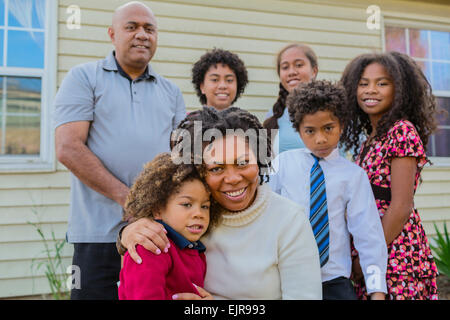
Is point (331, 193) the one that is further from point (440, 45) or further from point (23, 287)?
point (440, 45)

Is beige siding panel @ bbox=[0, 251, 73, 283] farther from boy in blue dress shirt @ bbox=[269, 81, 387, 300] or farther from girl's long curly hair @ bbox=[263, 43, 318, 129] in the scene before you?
boy in blue dress shirt @ bbox=[269, 81, 387, 300]

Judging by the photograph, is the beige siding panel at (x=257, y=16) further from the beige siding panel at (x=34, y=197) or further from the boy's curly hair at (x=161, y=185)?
the boy's curly hair at (x=161, y=185)

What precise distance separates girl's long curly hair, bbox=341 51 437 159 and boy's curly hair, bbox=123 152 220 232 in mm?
1078

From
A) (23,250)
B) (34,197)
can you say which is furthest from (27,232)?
(34,197)

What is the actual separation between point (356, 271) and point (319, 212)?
1.19 feet

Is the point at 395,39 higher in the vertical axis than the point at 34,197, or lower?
higher

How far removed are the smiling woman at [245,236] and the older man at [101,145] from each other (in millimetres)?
815

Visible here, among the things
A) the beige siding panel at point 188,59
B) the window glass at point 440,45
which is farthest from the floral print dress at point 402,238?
the window glass at point 440,45

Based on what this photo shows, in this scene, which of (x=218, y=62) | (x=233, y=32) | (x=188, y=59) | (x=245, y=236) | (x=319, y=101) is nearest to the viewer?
(x=245, y=236)

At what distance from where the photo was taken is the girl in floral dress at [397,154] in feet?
5.98

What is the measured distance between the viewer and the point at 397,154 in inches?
72.7

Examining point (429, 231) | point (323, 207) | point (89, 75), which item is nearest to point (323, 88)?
point (323, 207)

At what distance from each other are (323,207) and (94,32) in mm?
3363

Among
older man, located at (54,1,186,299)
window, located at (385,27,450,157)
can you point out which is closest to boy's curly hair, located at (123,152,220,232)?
older man, located at (54,1,186,299)
